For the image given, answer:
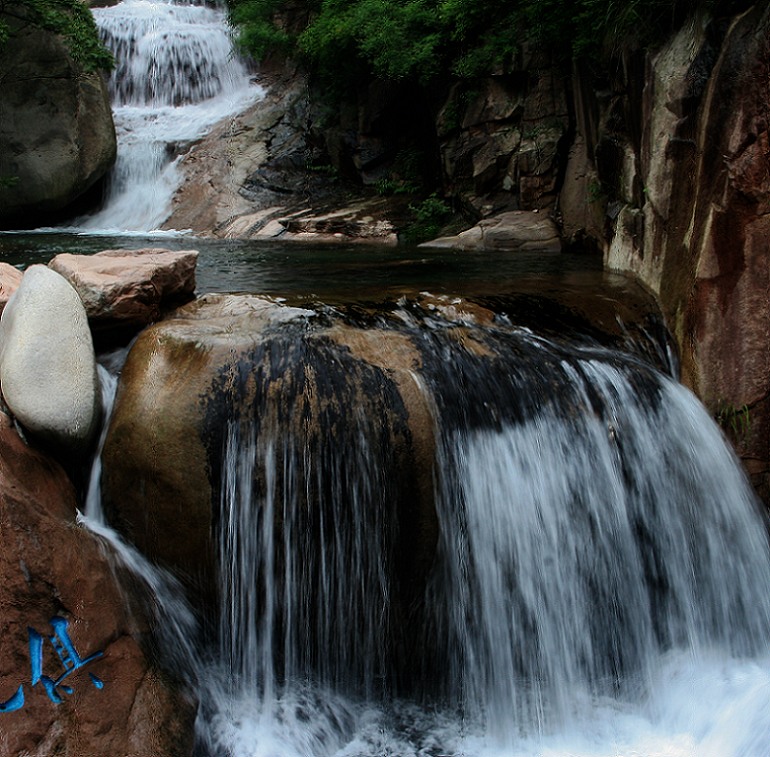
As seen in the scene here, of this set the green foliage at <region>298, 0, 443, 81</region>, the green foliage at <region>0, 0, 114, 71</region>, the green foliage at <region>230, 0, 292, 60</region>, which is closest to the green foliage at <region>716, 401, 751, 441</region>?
the green foliage at <region>298, 0, 443, 81</region>

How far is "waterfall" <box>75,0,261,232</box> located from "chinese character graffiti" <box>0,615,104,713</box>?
38.4 feet

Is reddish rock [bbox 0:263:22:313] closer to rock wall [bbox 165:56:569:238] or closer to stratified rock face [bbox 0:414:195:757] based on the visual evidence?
stratified rock face [bbox 0:414:195:757]

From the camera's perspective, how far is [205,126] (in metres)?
14.4

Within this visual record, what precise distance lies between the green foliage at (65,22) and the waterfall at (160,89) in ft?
5.88

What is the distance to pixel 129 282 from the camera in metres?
3.84

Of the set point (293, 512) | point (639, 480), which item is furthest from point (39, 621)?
point (639, 480)

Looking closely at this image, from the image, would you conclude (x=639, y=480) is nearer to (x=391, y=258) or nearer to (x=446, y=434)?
(x=446, y=434)

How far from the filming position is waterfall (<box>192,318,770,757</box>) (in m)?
3.25

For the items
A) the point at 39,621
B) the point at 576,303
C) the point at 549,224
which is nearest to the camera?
the point at 39,621

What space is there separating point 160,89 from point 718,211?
45.0 feet

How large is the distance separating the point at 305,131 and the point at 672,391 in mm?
11589

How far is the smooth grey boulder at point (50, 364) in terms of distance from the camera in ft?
10.1

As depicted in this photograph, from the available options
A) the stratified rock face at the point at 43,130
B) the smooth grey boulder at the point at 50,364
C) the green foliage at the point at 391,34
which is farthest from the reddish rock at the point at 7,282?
the stratified rock face at the point at 43,130

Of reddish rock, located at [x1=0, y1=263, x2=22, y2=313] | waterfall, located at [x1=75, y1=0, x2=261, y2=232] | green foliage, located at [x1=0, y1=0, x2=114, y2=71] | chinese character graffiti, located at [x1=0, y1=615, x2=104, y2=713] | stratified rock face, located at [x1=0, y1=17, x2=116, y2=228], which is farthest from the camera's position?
waterfall, located at [x1=75, y1=0, x2=261, y2=232]
